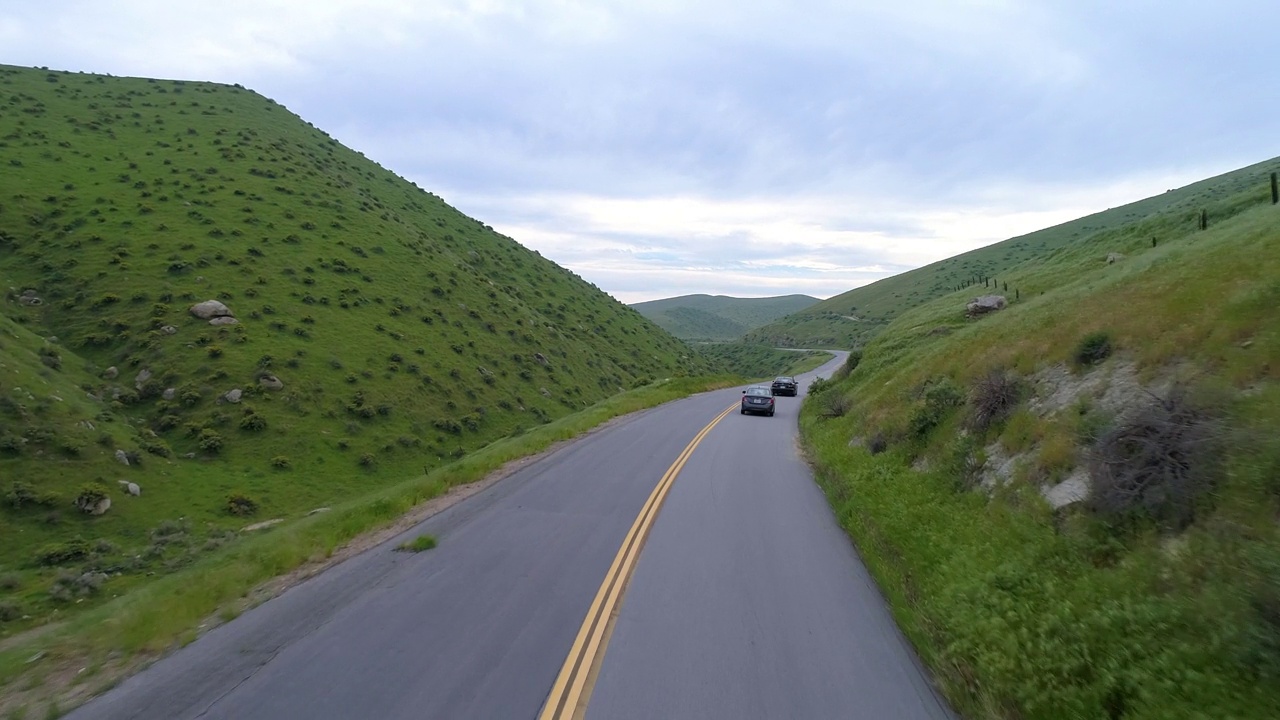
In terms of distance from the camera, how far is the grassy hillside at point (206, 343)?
18938 mm

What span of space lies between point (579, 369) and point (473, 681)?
46.5 metres

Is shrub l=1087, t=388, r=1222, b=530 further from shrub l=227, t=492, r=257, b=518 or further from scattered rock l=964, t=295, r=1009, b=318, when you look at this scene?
scattered rock l=964, t=295, r=1009, b=318

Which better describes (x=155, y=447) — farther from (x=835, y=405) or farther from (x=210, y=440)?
(x=835, y=405)

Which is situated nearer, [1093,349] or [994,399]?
[1093,349]

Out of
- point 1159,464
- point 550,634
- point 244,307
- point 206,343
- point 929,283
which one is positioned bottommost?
point 550,634

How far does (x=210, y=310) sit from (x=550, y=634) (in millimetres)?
33722

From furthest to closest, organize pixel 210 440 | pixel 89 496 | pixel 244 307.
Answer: pixel 244 307, pixel 210 440, pixel 89 496

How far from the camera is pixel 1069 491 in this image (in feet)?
24.4

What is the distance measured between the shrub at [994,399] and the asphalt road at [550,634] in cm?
348

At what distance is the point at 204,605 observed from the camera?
659 cm

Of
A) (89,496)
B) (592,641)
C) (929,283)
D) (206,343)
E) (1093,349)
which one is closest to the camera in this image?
(592,641)

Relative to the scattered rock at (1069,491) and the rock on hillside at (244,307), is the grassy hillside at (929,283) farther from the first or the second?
the scattered rock at (1069,491)

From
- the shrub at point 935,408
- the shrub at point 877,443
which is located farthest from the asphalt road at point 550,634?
the shrub at point 877,443

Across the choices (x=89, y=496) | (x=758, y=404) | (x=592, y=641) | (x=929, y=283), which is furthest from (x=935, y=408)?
(x=929, y=283)
